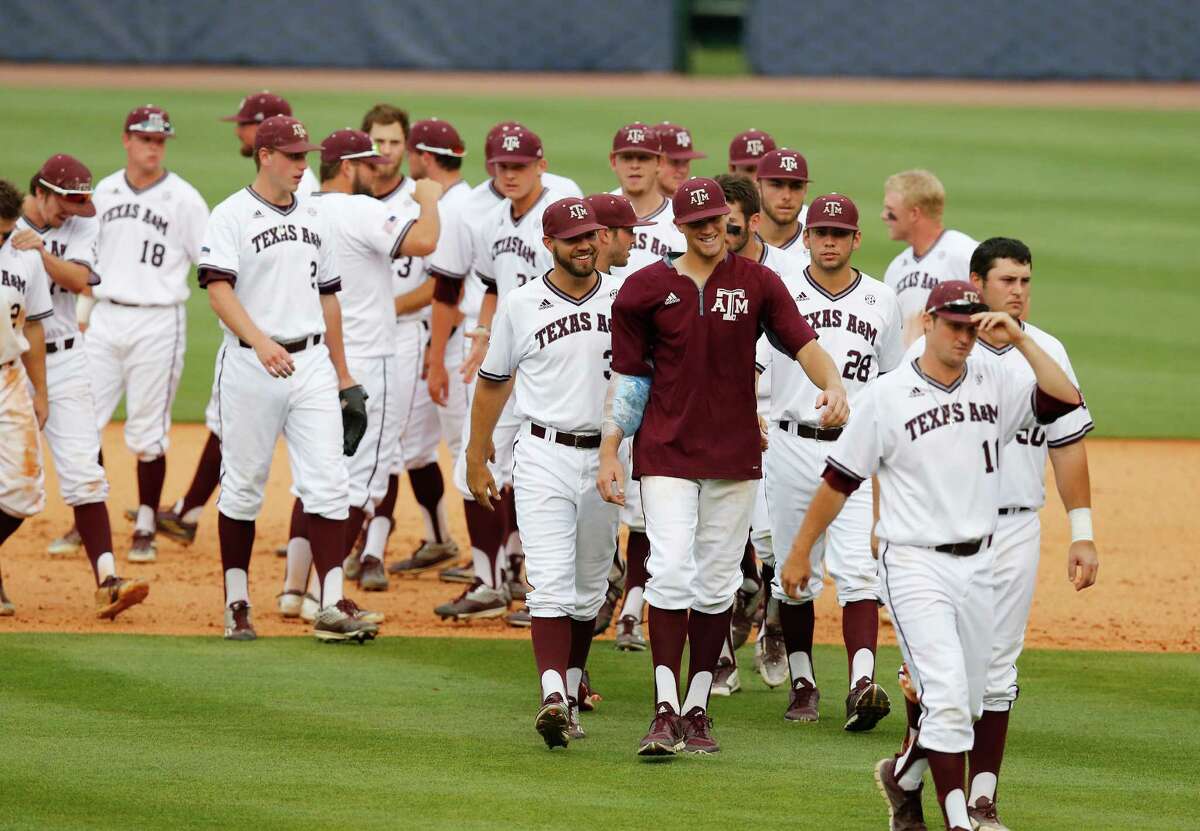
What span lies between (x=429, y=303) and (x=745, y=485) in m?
3.77

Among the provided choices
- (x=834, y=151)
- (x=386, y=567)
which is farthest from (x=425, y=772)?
(x=834, y=151)

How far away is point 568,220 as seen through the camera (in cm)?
628

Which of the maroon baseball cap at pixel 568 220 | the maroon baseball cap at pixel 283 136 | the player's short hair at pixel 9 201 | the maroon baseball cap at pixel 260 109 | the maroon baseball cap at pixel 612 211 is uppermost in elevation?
the maroon baseball cap at pixel 260 109

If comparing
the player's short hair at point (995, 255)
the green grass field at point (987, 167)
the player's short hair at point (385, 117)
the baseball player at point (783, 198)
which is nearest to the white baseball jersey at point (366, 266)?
the player's short hair at point (385, 117)

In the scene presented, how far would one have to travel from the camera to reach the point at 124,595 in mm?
7938

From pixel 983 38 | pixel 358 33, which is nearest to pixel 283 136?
pixel 358 33

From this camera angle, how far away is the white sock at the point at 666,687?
6043 millimetres

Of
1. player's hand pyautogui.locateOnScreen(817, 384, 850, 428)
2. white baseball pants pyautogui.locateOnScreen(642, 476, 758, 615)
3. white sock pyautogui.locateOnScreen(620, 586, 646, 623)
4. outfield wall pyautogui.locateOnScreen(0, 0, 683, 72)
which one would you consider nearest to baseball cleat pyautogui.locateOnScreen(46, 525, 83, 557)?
white sock pyautogui.locateOnScreen(620, 586, 646, 623)

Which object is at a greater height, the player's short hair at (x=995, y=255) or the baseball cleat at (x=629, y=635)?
the player's short hair at (x=995, y=255)

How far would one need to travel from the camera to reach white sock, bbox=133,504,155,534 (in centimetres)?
959

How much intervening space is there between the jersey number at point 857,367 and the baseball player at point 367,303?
2441 mm

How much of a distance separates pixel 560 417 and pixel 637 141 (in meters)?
2.11

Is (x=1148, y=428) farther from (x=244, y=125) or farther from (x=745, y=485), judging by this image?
(x=745, y=485)

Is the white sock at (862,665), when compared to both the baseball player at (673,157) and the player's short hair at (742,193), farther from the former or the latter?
the baseball player at (673,157)
